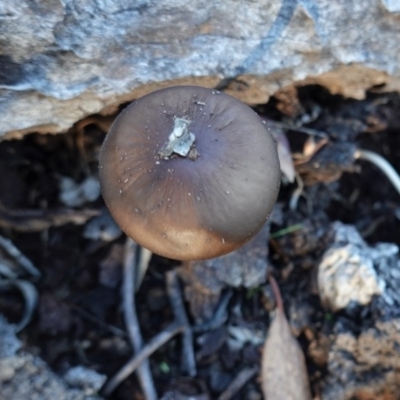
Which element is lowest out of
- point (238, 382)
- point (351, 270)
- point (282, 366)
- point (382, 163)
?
point (238, 382)

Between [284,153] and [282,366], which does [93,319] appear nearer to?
[282,366]

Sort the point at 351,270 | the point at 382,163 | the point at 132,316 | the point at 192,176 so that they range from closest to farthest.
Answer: the point at 192,176
the point at 351,270
the point at 132,316
the point at 382,163

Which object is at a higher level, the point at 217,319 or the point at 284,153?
the point at 284,153

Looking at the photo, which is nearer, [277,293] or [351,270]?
[351,270]

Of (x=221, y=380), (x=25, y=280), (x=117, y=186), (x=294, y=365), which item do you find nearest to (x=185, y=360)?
(x=221, y=380)

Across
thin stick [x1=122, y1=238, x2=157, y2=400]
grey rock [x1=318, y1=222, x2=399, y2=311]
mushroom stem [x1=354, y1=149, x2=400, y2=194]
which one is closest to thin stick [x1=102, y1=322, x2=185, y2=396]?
thin stick [x1=122, y1=238, x2=157, y2=400]

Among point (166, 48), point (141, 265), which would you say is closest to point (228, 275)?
point (141, 265)

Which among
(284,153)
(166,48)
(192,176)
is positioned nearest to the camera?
(192,176)

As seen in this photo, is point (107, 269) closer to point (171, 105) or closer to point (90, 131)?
point (90, 131)

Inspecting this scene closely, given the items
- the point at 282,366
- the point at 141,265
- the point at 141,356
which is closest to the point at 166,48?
the point at 141,265
